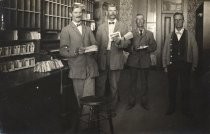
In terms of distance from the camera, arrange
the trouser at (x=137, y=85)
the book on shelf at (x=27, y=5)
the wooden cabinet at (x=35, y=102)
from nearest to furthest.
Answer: the wooden cabinet at (x=35, y=102) < the book on shelf at (x=27, y=5) < the trouser at (x=137, y=85)

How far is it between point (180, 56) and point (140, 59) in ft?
1.59

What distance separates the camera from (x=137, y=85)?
4262 millimetres

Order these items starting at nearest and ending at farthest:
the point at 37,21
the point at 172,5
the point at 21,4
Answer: the point at 172,5
the point at 21,4
the point at 37,21

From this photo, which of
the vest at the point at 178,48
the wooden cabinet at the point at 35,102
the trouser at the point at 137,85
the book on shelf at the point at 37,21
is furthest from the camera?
the book on shelf at the point at 37,21

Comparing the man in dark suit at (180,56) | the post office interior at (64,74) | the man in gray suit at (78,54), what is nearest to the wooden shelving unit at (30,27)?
the post office interior at (64,74)

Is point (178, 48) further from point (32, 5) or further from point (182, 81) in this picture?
point (32, 5)

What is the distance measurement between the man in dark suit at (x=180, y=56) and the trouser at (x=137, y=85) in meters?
0.32

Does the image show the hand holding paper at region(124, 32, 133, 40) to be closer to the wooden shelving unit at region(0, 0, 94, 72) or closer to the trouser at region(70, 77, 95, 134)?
the wooden shelving unit at region(0, 0, 94, 72)

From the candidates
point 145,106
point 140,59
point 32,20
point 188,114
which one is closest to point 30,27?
point 32,20

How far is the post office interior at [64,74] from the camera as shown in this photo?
3547mm

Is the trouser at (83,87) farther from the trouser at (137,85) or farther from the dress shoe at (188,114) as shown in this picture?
the dress shoe at (188,114)

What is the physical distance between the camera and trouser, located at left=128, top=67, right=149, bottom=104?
4180 mm

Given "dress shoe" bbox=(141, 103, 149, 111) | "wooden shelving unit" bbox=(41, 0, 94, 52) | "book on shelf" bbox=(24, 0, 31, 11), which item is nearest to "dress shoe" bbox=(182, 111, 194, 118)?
"dress shoe" bbox=(141, 103, 149, 111)

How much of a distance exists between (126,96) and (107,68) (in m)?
0.46
